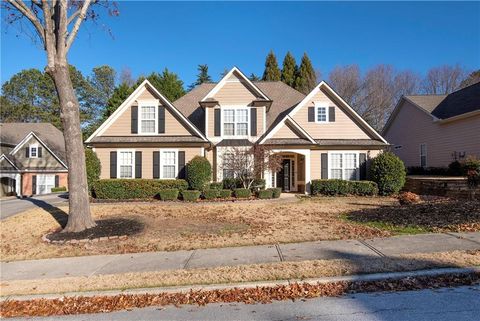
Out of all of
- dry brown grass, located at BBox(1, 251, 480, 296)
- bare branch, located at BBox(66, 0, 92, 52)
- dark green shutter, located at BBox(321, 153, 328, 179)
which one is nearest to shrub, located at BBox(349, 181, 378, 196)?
dark green shutter, located at BBox(321, 153, 328, 179)

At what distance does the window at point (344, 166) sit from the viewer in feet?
65.2

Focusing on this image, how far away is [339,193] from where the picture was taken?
18.3m

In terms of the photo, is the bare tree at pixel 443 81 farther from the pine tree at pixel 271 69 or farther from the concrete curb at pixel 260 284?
the concrete curb at pixel 260 284

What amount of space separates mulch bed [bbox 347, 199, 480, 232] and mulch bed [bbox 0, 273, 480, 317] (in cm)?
373

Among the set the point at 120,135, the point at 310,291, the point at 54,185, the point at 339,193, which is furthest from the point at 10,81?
the point at 310,291

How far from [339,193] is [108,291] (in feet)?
48.8

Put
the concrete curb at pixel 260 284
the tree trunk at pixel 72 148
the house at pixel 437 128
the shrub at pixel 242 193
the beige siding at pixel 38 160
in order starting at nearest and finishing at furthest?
1. the concrete curb at pixel 260 284
2. the tree trunk at pixel 72 148
3. the shrub at pixel 242 193
4. the house at pixel 437 128
5. the beige siding at pixel 38 160

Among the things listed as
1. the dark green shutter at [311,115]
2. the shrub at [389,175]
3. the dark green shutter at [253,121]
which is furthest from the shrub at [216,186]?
the shrub at [389,175]

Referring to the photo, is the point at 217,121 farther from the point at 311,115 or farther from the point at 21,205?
the point at 21,205

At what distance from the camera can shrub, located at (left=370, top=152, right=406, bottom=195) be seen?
1791 centimetres

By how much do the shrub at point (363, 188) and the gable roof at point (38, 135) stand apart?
3157 centimetres

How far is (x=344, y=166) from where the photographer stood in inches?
782

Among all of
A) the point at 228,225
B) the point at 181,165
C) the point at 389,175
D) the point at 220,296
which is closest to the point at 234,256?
the point at 220,296

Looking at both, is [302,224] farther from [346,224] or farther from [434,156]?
[434,156]
